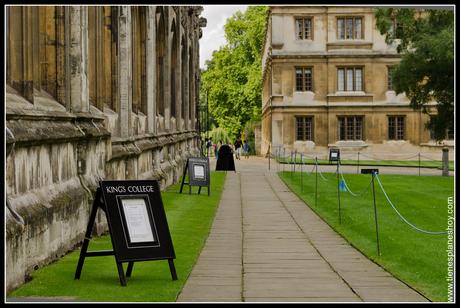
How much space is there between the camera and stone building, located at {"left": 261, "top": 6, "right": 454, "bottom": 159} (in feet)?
188

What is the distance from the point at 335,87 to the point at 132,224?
48595 mm

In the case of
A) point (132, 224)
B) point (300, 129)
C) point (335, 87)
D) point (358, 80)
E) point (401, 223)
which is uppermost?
point (358, 80)

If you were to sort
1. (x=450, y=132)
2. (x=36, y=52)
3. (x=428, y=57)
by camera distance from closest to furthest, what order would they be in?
(x=36, y=52), (x=428, y=57), (x=450, y=132)

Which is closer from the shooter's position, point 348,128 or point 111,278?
point 111,278

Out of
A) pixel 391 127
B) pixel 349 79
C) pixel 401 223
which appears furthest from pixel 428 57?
pixel 391 127

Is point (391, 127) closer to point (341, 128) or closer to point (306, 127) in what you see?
point (341, 128)

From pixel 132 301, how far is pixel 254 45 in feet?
231

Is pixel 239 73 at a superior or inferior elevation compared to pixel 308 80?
superior

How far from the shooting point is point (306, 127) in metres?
57.8

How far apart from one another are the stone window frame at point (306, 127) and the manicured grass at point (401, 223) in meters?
24.6

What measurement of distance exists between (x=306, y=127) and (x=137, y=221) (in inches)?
1906

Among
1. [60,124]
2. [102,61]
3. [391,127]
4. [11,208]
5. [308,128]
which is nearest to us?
[11,208]

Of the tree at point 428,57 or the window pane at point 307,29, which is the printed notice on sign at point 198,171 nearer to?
the tree at point 428,57
